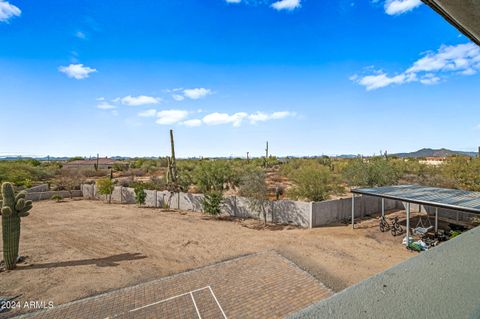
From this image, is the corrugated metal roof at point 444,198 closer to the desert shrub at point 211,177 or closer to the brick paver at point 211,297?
the brick paver at point 211,297

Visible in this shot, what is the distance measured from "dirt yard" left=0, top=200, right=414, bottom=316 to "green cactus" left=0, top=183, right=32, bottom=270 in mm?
650

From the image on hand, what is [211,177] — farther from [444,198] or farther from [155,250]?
[444,198]

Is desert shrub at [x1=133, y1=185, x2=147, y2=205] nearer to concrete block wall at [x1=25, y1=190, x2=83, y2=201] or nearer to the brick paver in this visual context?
concrete block wall at [x1=25, y1=190, x2=83, y2=201]

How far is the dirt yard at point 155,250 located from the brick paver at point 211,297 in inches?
28.7

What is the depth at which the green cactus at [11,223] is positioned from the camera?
11062 mm

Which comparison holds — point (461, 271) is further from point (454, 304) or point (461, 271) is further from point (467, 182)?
point (467, 182)

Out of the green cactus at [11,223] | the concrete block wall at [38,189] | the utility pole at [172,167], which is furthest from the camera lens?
the concrete block wall at [38,189]

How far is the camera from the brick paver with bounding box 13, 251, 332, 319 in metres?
7.58

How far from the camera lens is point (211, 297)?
833 cm

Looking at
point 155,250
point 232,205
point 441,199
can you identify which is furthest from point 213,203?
point 441,199

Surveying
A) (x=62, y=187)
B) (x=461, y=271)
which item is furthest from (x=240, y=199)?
(x=62, y=187)

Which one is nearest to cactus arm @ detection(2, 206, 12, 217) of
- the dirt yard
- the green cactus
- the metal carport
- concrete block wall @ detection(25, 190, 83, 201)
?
the green cactus

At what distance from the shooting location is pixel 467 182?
19531mm

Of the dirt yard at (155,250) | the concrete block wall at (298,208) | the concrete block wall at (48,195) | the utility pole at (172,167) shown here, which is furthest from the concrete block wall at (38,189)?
the utility pole at (172,167)
